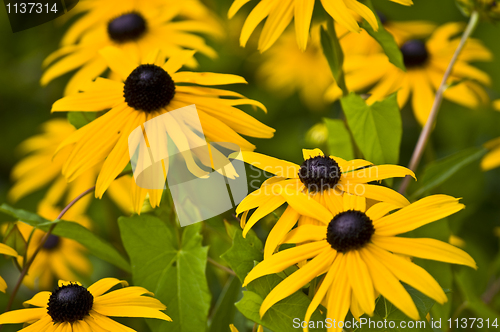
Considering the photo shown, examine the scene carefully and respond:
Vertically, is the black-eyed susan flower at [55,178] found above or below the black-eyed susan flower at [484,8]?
below

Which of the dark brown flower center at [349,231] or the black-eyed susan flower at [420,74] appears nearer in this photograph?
the dark brown flower center at [349,231]

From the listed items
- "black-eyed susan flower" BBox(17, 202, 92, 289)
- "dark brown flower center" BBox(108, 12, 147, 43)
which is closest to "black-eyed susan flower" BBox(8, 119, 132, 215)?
"black-eyed susan flower" BBox(17, 202, 92, 289)

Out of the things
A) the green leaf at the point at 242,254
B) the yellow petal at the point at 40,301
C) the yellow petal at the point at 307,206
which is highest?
the yellow petal at the point at 307,206

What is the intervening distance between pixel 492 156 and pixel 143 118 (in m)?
0.55

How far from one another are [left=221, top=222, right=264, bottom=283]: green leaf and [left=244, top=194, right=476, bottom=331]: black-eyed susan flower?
0.11ft

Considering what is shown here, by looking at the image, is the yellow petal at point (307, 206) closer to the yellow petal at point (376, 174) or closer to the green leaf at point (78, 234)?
the yellow petal at point (376, 174)

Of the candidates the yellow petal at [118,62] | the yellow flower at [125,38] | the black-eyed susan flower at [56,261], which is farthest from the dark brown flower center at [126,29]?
the black-eyed susan flower at [56,261]

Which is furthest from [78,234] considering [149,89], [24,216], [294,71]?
[294,71]

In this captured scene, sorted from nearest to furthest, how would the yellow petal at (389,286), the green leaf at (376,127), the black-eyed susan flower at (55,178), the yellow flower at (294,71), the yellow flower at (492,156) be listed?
the yellow petal at (389,286), the green leaf at (376,127), the yellow flower at (492,156), the black-eyed susan flower at (55,178), the yellow flower at (294,71)

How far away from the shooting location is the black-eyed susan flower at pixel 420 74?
800mm

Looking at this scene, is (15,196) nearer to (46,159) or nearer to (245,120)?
(46,159)

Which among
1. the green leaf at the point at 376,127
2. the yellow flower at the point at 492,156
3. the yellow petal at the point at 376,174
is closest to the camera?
the yellow petal at the point at 376,174

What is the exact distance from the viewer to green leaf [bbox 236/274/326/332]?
40cm

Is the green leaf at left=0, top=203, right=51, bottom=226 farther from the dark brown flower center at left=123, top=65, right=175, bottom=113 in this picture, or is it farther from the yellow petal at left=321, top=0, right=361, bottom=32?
the yellow petal at left=321, top=0, right=361, bottom=32
